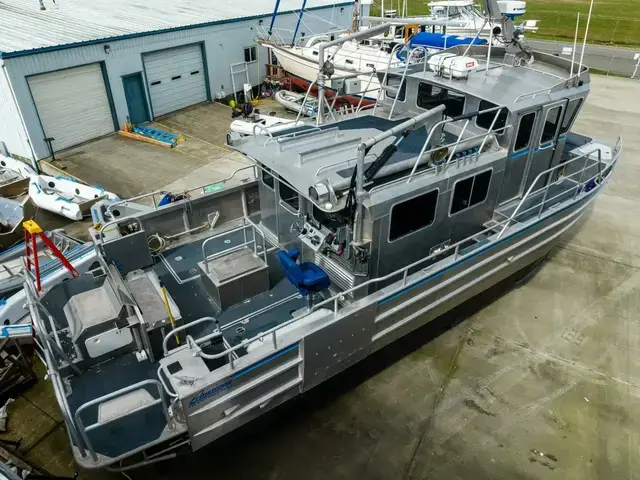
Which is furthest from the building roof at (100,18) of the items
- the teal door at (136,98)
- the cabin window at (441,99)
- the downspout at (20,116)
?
the cabin window at (441,99)

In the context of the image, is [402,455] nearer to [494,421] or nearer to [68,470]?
[494,421]

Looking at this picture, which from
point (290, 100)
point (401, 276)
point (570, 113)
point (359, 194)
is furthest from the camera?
point (290, 100)

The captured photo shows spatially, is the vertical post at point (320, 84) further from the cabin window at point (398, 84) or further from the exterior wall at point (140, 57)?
the exterior wall at point (140, 57)

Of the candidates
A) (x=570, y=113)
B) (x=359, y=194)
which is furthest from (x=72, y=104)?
(x=570, y=113)

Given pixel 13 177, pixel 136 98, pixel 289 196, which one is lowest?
pixel 13 177

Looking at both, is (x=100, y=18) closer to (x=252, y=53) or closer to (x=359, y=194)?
(x=252, y=53)

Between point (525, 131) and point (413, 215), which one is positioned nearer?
point (413, 215)
